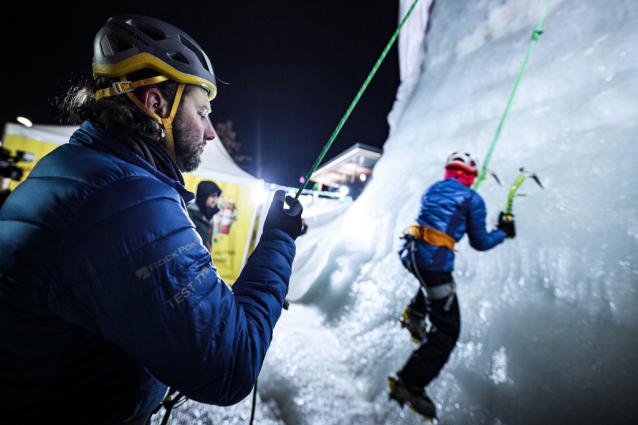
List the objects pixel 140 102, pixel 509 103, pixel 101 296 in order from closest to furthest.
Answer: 1. pixel 101 296
2. pixel 140 102
3. pixel 509 103

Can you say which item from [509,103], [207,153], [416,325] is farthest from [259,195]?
[509,103]

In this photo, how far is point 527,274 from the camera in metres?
2.48

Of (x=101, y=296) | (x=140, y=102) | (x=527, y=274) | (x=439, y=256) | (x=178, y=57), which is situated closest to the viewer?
(x=101, y=296)

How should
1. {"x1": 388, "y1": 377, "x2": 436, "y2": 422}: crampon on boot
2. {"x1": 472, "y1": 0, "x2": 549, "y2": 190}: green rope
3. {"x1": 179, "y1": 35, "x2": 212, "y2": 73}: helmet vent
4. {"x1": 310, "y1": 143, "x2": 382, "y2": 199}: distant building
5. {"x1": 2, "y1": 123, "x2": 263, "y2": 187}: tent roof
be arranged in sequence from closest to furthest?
{"x1": 179, "y1": 35, "x2": 212, "y2": 73}: helmet vent < {"x1": 388, "y1": 377, "x2": 436, "y2": 422}: crampon on boot < {"x1": 472, "y1": 0, "x2": 549, "y2": 190}: green rope < {"x1": 2, "y1": 123, "x2": 263, "y2": 187}: tent roof < {"x1": 310, "y1": 143, "x2": 382, "y2": 199}: distant building

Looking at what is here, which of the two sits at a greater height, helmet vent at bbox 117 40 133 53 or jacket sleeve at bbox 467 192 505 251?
helmet vent at bbox 117 40 133 53

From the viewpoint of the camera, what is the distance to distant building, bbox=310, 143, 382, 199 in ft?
52.0

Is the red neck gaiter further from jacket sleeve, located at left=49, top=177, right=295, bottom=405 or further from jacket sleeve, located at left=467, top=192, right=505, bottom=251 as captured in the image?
jacket sleeve, located at left=49, top=177, right=295, bottom=405

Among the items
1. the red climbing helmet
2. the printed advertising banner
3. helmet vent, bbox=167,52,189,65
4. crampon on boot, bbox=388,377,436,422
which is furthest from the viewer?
the printed advertising banner

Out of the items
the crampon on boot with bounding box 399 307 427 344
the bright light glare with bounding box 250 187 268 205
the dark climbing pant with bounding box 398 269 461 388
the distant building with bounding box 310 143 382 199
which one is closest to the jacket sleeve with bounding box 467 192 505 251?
the dark climbing pant with bounding box 398 269 461 388

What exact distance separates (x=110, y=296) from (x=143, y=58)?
95 cm

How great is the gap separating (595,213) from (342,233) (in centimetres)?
346

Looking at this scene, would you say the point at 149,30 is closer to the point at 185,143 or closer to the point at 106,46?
the point at 106,46

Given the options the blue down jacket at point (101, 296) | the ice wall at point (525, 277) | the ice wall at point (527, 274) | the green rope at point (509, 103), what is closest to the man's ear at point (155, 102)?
the blue down jacket at point (101, 296)

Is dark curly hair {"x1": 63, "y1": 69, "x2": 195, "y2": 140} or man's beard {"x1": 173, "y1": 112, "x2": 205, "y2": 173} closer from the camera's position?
dark curly hair {"x1": 63, "y1": 69, "x2": 195, "y2": 140}
